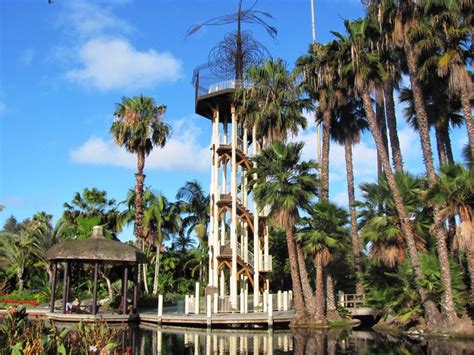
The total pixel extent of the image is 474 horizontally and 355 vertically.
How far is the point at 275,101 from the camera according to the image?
96.8 feet

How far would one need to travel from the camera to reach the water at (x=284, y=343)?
59.4 feet

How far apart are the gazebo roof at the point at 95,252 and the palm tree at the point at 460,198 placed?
16656mm

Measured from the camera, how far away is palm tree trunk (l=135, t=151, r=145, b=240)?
3809cm

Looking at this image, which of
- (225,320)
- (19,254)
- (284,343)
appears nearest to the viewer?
(284,343)

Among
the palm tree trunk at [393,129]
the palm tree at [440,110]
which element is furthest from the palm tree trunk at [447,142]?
the palm tree trunk at [393,129]

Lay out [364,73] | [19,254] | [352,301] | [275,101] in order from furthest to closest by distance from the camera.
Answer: [19,254], [352,301], [275,101], [364,73]

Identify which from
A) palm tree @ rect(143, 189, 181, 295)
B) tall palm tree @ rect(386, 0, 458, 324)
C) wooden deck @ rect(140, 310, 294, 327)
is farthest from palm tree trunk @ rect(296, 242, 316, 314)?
palm tree @ rect(143, 189, 181, 295)

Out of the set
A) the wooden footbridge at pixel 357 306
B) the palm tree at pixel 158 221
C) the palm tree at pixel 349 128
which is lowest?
the wooden footbridge at pixel 357 306

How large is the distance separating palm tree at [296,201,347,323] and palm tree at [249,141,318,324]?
79 cm

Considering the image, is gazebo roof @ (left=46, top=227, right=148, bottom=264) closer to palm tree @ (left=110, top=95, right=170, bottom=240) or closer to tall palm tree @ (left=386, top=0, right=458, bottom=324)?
palm tree @ (left=110, top=95, right=170, bottom=240)

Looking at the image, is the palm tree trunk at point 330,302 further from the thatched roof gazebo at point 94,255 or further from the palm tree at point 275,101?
the thatched roof gazebo at point 94,255

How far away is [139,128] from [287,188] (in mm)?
17673

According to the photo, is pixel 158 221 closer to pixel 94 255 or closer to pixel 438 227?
pixel 94 255

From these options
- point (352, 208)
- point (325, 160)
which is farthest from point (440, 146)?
point (325, 160)
